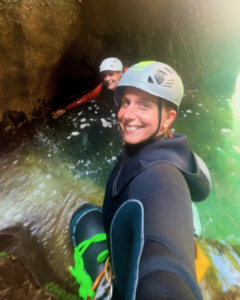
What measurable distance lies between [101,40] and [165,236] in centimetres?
635

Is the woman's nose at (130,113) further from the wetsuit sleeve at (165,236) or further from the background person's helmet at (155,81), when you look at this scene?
the wetsuit sleeve at (165,236)

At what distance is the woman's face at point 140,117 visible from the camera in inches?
55.8

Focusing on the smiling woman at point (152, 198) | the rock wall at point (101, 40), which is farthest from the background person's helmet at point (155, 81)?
the rock wall at point (101, 40)

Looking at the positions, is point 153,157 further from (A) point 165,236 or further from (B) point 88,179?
(B) point 88,179

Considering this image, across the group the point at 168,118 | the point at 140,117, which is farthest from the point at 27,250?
the point at 168,118

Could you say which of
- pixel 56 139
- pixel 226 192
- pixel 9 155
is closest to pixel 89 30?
pixel 56 139

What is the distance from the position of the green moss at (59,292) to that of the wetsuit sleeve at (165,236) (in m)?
1.37

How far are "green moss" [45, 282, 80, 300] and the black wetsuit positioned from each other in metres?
0.90

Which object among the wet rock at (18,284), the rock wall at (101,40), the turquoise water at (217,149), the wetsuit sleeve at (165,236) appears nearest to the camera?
the wetsuit sleeve at (165,236)

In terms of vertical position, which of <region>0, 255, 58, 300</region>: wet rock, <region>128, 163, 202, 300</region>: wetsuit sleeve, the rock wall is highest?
the rock wall

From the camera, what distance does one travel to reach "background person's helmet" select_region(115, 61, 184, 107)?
143cm

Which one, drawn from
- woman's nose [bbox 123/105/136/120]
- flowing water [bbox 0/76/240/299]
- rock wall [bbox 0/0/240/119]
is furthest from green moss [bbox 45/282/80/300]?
rock wall [bbox 0/0/240/119]

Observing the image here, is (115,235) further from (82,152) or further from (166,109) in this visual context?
(82,152)

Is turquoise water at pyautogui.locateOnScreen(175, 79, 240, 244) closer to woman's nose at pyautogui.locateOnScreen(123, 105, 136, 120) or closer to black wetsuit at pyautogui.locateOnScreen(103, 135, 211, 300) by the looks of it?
black wetsuit at pyautogui.locateOnScreen(103, 135, 211, 300)
